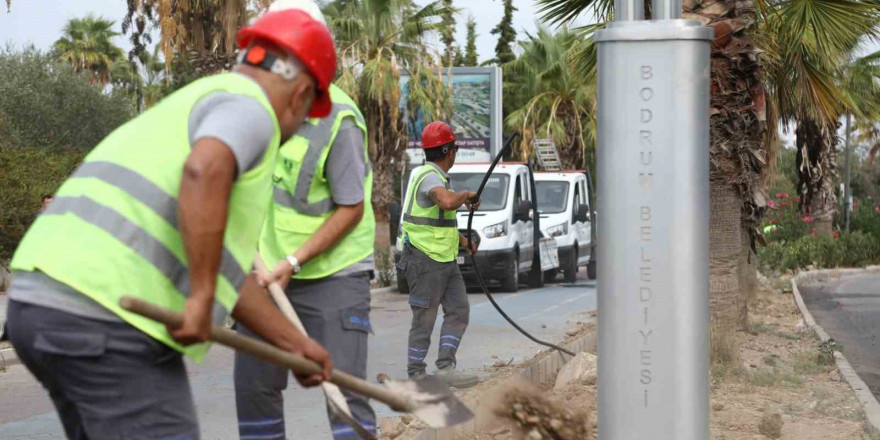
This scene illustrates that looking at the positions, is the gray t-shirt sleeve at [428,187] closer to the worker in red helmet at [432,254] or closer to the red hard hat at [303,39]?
the worker in red helmet at [432,254]

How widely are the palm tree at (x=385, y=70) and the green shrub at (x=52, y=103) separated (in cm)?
658

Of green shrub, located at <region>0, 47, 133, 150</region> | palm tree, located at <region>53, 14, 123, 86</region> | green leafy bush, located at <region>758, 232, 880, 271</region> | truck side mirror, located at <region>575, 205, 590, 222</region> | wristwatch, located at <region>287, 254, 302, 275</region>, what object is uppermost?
palm tree, located at <region>53, 14, 123, 86</region>

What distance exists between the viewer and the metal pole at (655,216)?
4.47 metres

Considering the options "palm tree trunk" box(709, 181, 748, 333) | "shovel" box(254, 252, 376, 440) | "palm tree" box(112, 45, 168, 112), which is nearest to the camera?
"shovel" box(254, 252, 376, 440)

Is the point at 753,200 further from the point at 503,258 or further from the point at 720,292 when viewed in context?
the point at 503,258

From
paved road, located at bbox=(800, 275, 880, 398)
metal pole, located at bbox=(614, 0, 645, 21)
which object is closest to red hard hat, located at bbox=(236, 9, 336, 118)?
metal pole, located at bbox=(614, 0, 645, 21)

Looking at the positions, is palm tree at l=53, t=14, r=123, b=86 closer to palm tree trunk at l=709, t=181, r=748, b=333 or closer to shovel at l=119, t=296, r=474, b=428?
palm tree trunk at l=709, t=181, r=748, b=333

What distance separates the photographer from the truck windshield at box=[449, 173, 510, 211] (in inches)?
751

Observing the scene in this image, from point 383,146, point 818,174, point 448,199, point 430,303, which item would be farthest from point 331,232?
point 818,174

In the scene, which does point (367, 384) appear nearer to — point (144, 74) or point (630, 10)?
point (630, 10)

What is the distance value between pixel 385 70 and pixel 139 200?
26135 mm

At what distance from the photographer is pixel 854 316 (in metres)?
16.5

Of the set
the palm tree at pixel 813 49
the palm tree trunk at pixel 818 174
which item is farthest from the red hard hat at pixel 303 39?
the palm tree trunk at pixel 818 174

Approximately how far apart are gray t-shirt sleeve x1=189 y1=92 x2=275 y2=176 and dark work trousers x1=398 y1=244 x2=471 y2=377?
5439 mm
